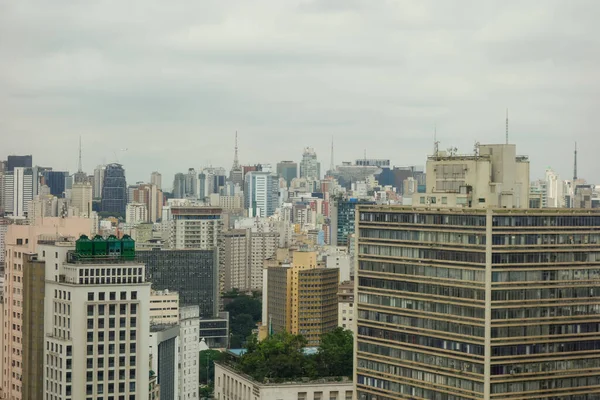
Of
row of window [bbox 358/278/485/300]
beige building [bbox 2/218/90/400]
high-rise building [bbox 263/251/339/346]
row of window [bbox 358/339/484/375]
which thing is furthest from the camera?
high-rise building [bbox 263/251/339/346]

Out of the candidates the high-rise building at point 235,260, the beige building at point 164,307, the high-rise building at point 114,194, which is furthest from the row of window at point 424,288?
the high-rise building at point 114,194

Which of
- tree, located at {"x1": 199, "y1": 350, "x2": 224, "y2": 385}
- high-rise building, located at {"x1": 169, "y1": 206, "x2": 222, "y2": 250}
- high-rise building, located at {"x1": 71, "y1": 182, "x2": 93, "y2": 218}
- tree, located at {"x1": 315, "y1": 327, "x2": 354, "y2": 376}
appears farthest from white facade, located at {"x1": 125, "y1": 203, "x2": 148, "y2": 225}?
tree, located at {"x1": 315, "y1": 327, "x2": 354, "y2": 376}

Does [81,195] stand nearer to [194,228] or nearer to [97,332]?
[194,228]

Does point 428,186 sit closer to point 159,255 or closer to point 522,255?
A: point 522,255

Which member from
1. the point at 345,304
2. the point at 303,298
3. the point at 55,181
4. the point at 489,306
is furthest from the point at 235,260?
the point at 489,306

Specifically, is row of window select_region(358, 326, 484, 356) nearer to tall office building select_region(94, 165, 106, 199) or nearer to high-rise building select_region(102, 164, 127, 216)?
tall office building select_region(94, 165, 106, 199)

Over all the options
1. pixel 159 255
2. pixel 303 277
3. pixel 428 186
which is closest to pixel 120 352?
pixel 428 186

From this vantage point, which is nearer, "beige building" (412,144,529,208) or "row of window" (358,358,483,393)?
"row of window" (358,358,483,393)
